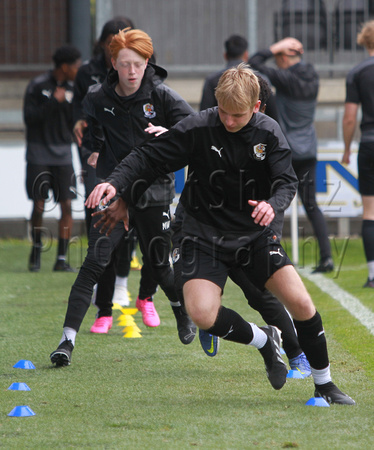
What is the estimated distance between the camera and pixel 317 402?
428cm

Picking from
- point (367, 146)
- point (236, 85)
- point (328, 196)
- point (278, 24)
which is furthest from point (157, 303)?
point (278, 24)

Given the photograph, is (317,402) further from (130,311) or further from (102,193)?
(130,311)

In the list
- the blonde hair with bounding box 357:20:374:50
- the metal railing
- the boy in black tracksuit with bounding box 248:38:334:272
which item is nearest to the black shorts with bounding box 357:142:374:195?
the blonde hair with bounding box 357:20:374:50

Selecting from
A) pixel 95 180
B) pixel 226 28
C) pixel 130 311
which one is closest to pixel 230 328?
pixel 95 180

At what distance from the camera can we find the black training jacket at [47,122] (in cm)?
948

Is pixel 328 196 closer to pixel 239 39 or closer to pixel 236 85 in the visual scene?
pixel 239 39

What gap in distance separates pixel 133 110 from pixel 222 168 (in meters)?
1.20

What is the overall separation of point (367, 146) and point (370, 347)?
2862mm

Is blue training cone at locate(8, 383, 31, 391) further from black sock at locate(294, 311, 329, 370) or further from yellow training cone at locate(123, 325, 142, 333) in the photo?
yellow training cone at locate(123, 325, 142, 333)

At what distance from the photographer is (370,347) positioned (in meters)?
5.62

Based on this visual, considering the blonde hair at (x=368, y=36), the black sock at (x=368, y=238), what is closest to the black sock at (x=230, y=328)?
the black sock at (x=368, y=238)

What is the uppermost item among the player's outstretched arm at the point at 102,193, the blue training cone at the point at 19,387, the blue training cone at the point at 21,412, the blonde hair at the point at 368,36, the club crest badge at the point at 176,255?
the blonde hair at the point at 368,36

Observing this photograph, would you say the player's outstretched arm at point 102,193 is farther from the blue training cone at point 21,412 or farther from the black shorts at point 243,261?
the blue training cone at point 21,412

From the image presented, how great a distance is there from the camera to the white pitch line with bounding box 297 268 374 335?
6.60 meters
